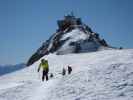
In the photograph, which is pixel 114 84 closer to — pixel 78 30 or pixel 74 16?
pixel 78 30

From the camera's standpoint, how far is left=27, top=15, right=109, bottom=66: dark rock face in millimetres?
62191

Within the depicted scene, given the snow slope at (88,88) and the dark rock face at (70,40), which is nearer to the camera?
the snow slope at (88,88)

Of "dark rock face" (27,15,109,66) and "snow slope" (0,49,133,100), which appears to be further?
"dark rock face" (27,15,109,66)

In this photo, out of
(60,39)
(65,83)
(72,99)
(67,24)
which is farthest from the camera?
(67,24)

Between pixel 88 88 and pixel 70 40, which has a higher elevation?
pixel 70 40

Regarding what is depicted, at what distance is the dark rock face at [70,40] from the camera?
204 ft

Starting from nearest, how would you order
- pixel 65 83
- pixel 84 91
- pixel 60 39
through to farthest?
1. pixel 84 91
2. pixel 65 83
3. pixel 60 39

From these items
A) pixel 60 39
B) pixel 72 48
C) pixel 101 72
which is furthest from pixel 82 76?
pixel 60 39

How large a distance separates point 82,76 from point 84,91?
403cm

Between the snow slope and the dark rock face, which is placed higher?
the dark rock face

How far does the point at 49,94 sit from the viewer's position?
2172 cm

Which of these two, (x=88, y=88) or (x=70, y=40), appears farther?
(x=70, y=40)

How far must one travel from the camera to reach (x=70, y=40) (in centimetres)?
6612

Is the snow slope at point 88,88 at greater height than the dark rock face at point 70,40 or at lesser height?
lesser
